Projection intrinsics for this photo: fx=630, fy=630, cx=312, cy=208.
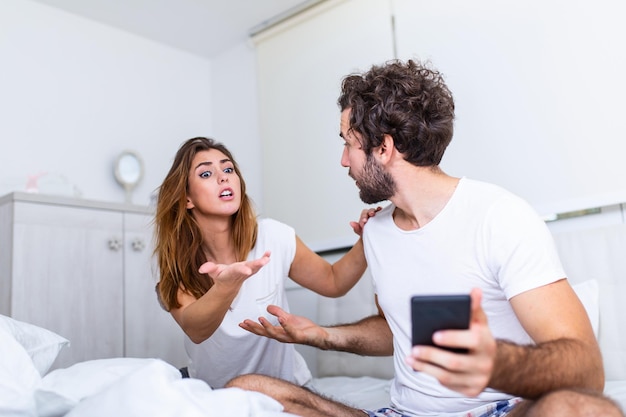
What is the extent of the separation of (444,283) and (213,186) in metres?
0.91

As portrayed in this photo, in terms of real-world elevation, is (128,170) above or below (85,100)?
below

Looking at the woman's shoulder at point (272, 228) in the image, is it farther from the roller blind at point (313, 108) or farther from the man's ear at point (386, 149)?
the roller blind at point (313, 108)

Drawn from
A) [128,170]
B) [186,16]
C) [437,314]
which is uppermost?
[186,16]

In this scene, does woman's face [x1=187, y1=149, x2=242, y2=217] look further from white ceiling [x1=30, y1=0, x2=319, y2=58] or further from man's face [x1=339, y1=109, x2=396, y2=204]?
white ceiling [x1=30, y1=0, x2=319, y2=58]

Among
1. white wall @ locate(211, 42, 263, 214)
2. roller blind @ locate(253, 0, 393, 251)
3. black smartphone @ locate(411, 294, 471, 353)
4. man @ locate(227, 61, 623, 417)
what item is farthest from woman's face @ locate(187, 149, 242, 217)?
white wall @ locate(211, 42, 263, 214)

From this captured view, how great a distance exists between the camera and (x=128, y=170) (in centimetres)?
330

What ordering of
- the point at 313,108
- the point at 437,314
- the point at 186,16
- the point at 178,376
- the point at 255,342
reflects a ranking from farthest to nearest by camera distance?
1. the point at 186,16
2. the point at 313,108
3. the point at 255,342
4. the point at 178,376
5. the point at 437,314

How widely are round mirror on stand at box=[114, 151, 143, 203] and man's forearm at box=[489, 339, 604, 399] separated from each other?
101 inches

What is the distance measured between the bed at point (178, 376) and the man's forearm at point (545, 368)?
41cm

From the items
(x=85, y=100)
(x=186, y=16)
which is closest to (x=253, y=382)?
(x=85, y=100)

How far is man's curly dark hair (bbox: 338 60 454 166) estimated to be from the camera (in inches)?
63.4

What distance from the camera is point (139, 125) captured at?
3498 mm

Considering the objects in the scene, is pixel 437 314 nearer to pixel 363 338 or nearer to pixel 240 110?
pixel 363 338

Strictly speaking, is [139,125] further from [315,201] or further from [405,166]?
[405,166]
